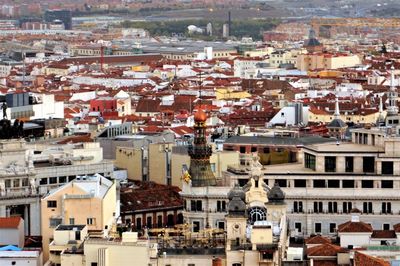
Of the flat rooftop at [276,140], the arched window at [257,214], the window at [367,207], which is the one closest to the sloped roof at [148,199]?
the flat rooftop at [276,140]

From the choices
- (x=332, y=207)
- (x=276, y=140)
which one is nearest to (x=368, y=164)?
(x=332, y=207)

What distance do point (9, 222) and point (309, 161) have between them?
12.6 meters

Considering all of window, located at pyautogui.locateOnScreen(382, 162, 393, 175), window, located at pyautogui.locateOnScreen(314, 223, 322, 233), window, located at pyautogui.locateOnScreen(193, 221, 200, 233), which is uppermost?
window, located at pyautogui.locateOnScreen(382, 162, 393, 175)

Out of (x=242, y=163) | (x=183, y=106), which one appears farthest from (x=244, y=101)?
(x=242, y=163)

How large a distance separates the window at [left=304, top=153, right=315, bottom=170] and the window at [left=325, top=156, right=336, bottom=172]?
2.09ft

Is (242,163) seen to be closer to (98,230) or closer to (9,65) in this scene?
(98,230)

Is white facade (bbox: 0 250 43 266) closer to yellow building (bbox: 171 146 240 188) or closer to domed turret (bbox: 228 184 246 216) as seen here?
domed turret (bbox: 228 184 246 216)

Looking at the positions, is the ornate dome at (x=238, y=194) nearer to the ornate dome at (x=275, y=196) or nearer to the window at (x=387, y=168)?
the ornate dome at (x=275, y=196)

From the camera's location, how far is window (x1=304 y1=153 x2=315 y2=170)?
191ft

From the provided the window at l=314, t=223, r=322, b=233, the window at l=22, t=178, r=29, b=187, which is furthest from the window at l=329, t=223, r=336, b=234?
the window at l=22, t=178, r=29, b=187

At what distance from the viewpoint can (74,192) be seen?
51.0 meters

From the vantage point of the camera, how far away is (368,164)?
57.5 metres

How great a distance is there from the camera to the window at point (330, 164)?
57688 millimetres

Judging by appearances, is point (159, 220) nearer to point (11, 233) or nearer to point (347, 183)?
point (347, 183)
